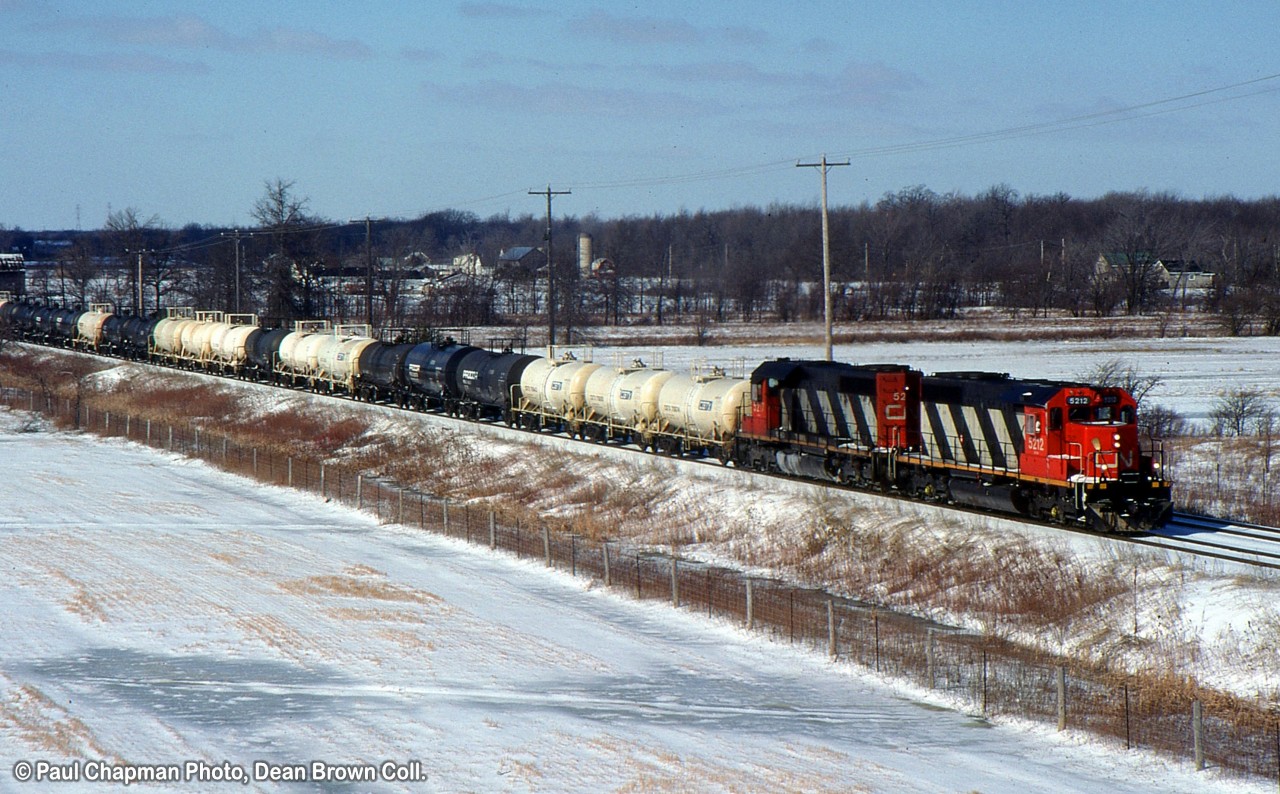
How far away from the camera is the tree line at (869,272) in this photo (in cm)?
10488

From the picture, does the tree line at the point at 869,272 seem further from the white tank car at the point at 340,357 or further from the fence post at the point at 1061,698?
the fence post at the point at 1061,698

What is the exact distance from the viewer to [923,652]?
2222cm

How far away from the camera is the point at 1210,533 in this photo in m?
27.0

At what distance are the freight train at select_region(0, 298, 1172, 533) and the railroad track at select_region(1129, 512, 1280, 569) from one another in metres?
0.67

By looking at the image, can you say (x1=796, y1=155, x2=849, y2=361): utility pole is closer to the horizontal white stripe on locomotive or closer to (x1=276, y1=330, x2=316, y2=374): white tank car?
the horizontal white stripe on locomotive

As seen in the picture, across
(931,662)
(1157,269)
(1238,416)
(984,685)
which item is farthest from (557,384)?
(1157,269)

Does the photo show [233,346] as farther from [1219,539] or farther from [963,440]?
[1219,539]

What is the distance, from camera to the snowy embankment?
16141mm

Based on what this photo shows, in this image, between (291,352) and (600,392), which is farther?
(291,352)

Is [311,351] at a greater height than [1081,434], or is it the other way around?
[311,351]

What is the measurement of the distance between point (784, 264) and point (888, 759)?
84453 mm

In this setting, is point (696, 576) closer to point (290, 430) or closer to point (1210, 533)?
point (1210, 533)

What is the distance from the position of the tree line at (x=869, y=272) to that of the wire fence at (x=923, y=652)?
2011 inches

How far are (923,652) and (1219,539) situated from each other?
8.46 m
